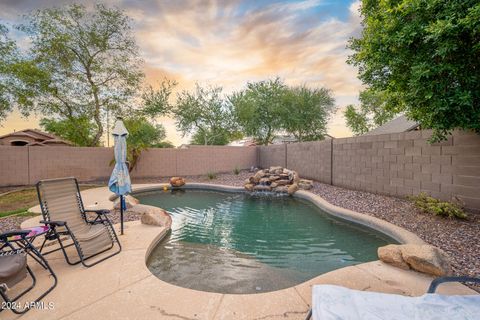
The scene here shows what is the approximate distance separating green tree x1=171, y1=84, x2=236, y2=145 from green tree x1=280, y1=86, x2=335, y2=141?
15.1 ft

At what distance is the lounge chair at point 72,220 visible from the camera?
3049 mm

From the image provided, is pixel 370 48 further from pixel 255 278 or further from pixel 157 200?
pixel 157 200

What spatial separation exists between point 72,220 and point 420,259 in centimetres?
452

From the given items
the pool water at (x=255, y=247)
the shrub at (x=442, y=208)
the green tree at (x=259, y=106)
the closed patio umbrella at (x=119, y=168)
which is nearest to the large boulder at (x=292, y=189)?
the pool water at (x=255, y=247)

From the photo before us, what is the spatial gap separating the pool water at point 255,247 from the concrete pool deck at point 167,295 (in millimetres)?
467

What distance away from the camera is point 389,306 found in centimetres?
150

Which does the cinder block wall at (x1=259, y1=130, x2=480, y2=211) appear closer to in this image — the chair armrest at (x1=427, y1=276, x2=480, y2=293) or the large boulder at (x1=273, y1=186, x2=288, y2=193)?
the large boulder at (x1=273, y1=186, x2=288, y2=193)

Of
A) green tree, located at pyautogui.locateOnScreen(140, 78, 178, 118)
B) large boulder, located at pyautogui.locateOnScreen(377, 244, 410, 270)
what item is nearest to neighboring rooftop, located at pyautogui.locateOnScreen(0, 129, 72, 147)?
green tree, located at pyautogui.locateOnScreen(140, 78, 178, 118)

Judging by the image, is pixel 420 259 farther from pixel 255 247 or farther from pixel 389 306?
pixel 255 247

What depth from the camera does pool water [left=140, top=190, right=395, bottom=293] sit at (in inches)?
116

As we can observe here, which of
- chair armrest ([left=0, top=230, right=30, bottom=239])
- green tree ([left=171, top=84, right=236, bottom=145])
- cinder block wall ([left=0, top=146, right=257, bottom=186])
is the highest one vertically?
green tree ([left=171, top=84, right=236, bottom=145])

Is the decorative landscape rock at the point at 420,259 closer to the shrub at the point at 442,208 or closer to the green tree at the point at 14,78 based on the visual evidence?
the shrub at the point at 442,208

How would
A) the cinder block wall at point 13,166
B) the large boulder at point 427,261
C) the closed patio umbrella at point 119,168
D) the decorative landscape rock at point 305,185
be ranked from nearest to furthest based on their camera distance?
the large boulder at point 427,261 → the closed patio umbrella at point 119,168 → the decorative landscape rock at point 305,185 → the cinder block wall at point 13,166

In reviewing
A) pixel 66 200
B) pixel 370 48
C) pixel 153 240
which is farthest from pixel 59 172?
pixel 370 48
